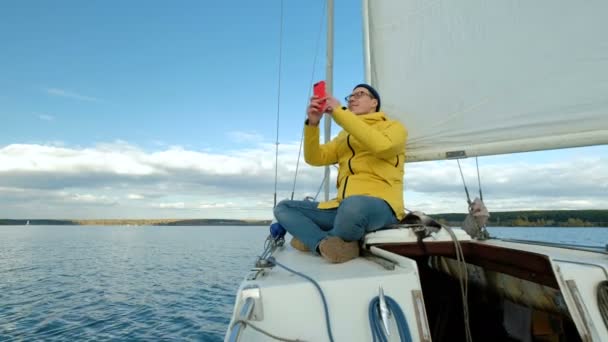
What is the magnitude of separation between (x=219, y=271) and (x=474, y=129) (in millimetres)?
12001

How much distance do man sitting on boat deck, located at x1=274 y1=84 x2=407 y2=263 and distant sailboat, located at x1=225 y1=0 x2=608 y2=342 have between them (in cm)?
14

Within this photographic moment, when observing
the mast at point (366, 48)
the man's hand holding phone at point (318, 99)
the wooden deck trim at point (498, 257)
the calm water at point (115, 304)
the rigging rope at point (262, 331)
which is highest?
the mast at point (366, 48)

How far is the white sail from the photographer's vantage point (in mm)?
2568

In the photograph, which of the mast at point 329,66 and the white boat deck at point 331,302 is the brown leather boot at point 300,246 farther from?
the mast at point 329,66

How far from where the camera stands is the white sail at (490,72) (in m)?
2.57

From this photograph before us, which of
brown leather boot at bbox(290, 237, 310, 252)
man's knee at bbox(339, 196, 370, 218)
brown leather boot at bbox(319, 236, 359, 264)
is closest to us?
brown leather boot at bbox(319, 236, 359, 264)

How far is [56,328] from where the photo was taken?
6.19 meters

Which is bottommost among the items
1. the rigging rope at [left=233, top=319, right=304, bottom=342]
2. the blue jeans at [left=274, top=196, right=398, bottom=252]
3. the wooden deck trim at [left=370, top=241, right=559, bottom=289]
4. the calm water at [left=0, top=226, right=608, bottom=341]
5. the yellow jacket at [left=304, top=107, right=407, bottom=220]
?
the calm water at [left=0, top=226, right=608, bottom=341]

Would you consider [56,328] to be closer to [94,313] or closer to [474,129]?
[94,313]

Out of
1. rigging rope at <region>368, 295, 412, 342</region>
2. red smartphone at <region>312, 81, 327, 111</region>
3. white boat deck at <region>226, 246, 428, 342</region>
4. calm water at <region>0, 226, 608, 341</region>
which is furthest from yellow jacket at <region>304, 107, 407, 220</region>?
calm water at <region>0, 226, 608, 341</region>

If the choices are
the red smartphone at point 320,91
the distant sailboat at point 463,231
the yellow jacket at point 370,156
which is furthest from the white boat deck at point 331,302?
the red smartphone at point 320,91

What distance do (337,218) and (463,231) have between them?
0.86 meters

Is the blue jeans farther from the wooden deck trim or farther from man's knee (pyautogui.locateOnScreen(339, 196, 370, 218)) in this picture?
the wooden deck trim

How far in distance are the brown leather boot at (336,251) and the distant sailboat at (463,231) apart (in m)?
0.08
